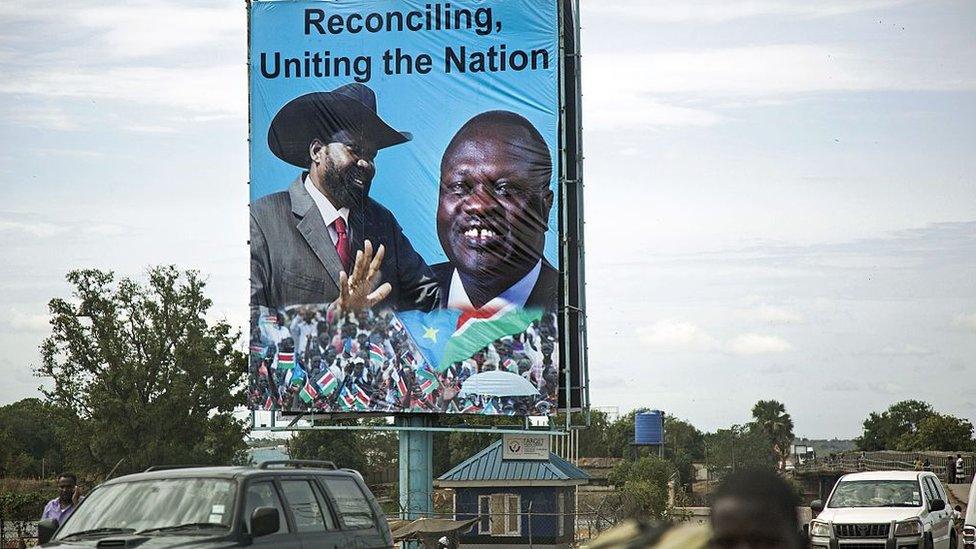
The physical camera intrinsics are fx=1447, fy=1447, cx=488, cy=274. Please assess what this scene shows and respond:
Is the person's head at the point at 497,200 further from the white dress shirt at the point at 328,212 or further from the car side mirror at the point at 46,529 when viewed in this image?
the car side mirror at the point at 46,529

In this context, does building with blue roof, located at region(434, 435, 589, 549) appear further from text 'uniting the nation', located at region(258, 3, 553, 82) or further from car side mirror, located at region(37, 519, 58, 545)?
car side mirror, located at region(37, 519, 58, 545)

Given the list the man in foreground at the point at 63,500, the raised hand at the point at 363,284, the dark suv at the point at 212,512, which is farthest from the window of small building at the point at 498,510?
the dark suv at the point at 212,512

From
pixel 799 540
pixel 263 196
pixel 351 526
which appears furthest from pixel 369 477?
pixel 799 540

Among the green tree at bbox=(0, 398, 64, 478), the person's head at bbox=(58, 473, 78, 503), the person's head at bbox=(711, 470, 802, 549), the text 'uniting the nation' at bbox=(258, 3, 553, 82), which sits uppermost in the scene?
the text 'uniting the nation' at bbox=(258, 3, 553, 82)

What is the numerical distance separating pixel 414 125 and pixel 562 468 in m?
18.5

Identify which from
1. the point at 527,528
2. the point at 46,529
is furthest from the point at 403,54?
the point at 46,529

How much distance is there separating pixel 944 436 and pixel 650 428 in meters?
28.1

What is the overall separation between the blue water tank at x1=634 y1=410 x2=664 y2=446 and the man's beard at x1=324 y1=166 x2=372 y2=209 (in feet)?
218

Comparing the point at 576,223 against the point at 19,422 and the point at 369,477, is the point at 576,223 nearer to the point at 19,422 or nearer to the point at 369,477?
the point at 369,477

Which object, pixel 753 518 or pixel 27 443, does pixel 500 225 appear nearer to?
pixel 753 518

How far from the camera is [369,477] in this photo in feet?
246

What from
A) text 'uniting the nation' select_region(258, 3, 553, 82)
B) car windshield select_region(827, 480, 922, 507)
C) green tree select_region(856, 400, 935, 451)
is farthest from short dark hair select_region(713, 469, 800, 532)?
green tree select_region(856, 400, 935, 451)

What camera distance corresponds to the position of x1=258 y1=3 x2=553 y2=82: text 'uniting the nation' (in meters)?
32.2

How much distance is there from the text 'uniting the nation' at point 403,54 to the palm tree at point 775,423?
107270mm
